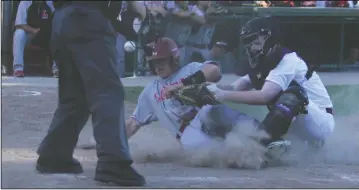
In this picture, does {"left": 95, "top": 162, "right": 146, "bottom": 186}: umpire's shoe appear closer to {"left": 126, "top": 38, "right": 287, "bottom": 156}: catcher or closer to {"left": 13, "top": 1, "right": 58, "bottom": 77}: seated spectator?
{"left": 126, "top": 38, "right": 287, "bottom": 156}: catcher

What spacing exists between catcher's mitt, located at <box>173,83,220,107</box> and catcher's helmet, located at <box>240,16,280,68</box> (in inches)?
17.2

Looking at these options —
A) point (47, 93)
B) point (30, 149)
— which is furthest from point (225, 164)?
point (47, 93)

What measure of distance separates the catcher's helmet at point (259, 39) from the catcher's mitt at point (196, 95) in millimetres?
436

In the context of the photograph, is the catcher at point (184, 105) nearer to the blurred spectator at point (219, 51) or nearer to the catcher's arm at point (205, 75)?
the catcher's arm at point (205, 75)

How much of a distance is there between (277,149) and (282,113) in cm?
25

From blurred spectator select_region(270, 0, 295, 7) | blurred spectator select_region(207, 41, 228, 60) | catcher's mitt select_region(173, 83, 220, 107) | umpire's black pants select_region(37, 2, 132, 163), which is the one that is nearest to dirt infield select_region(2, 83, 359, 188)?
umpire's black pants select_region(37, 2, 132, 163)

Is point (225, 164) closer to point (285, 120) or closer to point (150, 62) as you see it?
point (285, 120)

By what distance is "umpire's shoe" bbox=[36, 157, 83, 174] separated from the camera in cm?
477

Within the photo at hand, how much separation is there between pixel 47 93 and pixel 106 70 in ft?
15.4

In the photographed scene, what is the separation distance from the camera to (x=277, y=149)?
5.32 meters

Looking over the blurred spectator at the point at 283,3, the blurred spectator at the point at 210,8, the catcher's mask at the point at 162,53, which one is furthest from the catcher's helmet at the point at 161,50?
the blurred spectator at the point at 283,3

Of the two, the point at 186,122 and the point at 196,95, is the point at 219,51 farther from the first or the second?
the point at 196,95

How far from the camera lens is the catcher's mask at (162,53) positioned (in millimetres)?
5449

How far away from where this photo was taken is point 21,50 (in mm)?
10961
